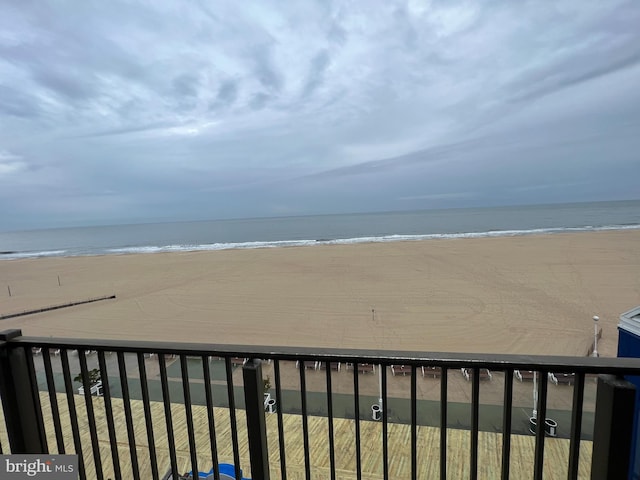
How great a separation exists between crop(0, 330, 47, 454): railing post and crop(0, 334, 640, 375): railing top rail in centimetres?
7

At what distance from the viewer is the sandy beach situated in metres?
9.29

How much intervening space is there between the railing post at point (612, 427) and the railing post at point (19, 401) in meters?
2.64

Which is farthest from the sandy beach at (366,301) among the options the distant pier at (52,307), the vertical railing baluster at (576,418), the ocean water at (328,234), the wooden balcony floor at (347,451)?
the ocean water at (328,234)

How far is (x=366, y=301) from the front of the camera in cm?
1250

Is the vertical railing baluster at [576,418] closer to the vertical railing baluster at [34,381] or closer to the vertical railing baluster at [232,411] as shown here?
the vertical railing baluster at [232,411]

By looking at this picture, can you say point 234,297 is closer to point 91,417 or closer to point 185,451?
point 185,451

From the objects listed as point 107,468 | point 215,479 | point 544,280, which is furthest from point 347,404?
point 544,280

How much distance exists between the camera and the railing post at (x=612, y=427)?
3.56ft

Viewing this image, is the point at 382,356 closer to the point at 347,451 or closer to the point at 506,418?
the point at 506,418

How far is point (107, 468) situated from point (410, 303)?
1030cm

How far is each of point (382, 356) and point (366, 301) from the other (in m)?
11.5

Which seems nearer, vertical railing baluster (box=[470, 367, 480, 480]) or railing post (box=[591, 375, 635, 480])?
railing post (box=[591, 375, 635, 480])

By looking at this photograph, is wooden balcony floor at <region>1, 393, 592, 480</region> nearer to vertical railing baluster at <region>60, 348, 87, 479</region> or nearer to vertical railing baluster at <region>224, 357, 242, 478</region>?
vertical railing baluster at <region>60, 348, 87, 479</region>

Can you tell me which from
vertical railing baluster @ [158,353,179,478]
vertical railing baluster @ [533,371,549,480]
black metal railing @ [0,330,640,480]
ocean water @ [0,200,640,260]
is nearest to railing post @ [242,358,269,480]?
black metal railing @ [0,330,640,480]
